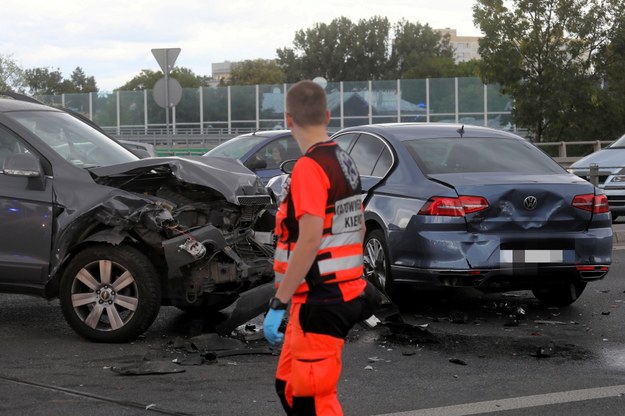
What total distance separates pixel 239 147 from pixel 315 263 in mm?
11417

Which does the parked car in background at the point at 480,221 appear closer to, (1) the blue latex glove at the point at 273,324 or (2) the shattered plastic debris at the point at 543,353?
(2) the shattered plastic debris at the point at 543,353

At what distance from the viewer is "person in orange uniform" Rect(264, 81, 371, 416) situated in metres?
4.00

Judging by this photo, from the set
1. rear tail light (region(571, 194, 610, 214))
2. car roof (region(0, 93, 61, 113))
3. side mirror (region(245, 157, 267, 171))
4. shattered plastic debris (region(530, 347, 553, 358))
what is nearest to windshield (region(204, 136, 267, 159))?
side mirror (region(245, 157, 267, 171))

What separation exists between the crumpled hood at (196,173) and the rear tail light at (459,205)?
136 centimetres

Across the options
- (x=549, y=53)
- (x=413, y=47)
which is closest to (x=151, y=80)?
(x=413, y=47)

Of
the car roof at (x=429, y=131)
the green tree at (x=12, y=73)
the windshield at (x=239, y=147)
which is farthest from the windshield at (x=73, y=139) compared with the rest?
the green tree at (x=12, y=73)

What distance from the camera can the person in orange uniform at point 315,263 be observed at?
400 centimetres

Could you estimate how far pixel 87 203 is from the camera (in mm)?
7691

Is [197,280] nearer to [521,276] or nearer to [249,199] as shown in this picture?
[249,199]

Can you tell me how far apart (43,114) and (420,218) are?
3.05 metres

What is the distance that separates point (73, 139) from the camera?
8.62 m

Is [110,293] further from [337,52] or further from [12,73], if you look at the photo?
[337,52]

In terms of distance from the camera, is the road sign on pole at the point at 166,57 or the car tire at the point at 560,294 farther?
the road sign on pole at the point at 166,57

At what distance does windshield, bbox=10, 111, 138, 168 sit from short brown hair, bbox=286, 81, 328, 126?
4273 mm
